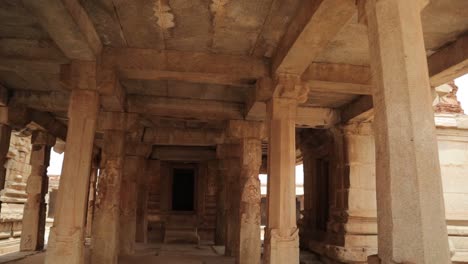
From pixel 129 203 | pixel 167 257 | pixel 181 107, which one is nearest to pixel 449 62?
pixel 181 107

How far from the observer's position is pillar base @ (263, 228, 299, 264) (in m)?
5.62

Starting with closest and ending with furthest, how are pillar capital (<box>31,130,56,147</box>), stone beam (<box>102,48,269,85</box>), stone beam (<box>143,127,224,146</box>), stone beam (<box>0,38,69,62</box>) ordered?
stone beam (<box>0,38,69,62</box>) → stone beam (<box>102,48,269,85</box>) → pillar capital (<box>31,130,56,147</box>) → stone beam (<box>143,127,224,146</box>)

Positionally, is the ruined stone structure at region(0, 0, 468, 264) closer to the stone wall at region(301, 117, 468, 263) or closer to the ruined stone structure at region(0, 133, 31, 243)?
the stone wall at region(301, 117, 468, 263)

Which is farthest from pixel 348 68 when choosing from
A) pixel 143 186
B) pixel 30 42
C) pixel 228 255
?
pixel 143 186

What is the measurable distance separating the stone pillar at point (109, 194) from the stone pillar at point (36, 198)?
3575mm

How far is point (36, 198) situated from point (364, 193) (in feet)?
29.1

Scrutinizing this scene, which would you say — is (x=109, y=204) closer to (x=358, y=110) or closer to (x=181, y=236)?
(x=358, y=110)

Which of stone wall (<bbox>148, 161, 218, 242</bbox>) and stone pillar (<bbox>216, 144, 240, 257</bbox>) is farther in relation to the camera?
stone wall (<bbox>148, 161, 218, 242</bbox>)

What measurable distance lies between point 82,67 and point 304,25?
3.56 meters

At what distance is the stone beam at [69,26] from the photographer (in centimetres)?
439

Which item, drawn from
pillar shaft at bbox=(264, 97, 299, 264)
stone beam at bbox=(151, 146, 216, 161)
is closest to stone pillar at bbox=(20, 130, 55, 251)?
stone beam at bbox=(151, 146, 216, 161)

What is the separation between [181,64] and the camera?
6.31 meters

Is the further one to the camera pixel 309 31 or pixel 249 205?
pixel 249 205

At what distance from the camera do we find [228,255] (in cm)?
1039
